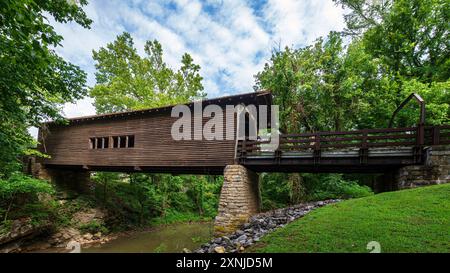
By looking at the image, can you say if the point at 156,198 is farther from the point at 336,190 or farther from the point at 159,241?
the point at 336,190

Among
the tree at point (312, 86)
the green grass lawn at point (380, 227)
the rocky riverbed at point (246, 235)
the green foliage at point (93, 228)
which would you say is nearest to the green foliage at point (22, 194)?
the green foliage at point (93, 228)

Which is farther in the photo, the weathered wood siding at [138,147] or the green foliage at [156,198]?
the green foliage at [156,198]

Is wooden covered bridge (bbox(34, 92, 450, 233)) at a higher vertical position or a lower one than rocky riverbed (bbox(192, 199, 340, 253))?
higher

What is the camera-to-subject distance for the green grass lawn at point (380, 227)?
4.29m

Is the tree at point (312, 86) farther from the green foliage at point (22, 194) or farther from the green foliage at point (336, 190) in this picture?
the green foliage at point (22, 194)

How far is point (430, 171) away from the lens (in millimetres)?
7453

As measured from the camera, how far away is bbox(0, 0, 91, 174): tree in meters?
3.62

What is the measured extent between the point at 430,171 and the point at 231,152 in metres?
7.52

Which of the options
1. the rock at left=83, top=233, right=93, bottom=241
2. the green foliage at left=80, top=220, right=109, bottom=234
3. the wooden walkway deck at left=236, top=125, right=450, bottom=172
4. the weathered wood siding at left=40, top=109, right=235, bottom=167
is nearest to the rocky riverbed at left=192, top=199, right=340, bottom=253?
the wooden walkway deck at left=236, top=125, right=450, bottom=172

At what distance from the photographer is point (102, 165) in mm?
12977

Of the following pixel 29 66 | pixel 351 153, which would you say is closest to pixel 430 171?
pixel 351 153

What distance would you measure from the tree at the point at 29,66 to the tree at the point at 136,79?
9956 mm

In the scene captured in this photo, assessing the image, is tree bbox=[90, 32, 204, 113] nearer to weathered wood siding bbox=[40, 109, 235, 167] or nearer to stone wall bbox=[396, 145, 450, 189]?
weathered wood siding bbox=[40, 109, 235, 167]
